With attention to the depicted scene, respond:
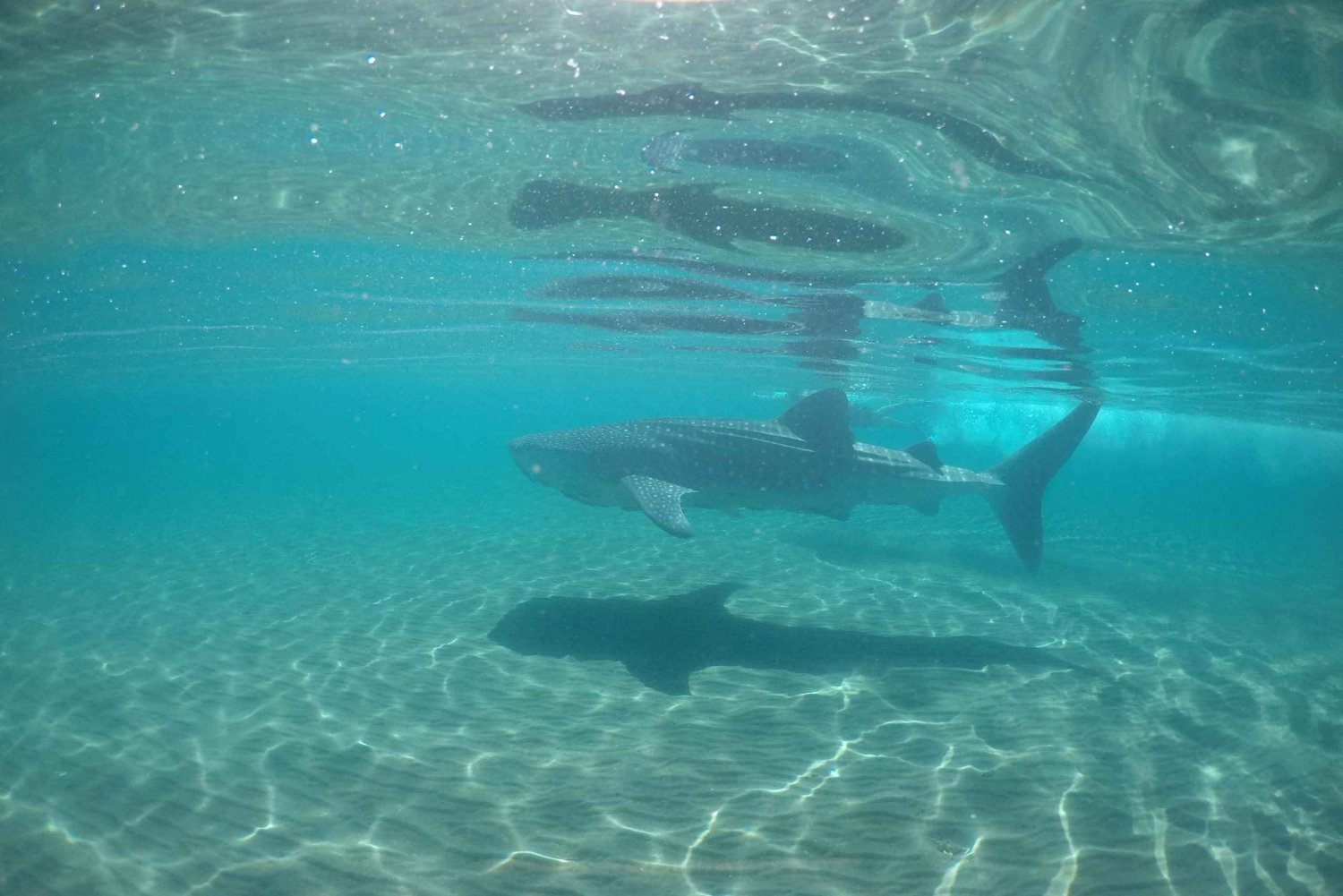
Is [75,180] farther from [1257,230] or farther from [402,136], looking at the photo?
[1257,230]

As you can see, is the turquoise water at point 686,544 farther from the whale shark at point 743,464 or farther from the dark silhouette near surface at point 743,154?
the whale shark at point 743,464

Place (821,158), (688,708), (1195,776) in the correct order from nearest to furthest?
(1195,776), (688,708), (821,158)

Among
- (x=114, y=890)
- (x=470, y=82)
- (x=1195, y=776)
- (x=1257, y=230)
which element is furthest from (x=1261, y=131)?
(x=114, y=890)

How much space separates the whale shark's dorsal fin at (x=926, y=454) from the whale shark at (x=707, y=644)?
2.89 metres

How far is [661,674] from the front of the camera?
8.78 metres

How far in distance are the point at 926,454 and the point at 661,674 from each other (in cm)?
614

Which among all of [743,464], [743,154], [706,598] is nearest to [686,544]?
[706,598]

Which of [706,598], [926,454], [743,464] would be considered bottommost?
[706,598]

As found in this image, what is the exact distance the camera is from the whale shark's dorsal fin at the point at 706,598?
11578 mm

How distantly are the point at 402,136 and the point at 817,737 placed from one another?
32.1ft

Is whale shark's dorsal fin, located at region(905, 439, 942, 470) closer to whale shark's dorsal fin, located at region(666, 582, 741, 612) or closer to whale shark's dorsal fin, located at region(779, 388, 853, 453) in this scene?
whale shark's dorsal fin, located at region(779, 388, 853, 453)

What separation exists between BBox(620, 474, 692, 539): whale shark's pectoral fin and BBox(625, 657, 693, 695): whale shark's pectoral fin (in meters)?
1.75

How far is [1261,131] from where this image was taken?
7.95 metres

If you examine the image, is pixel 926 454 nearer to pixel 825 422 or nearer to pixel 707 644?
pixel 825 422
